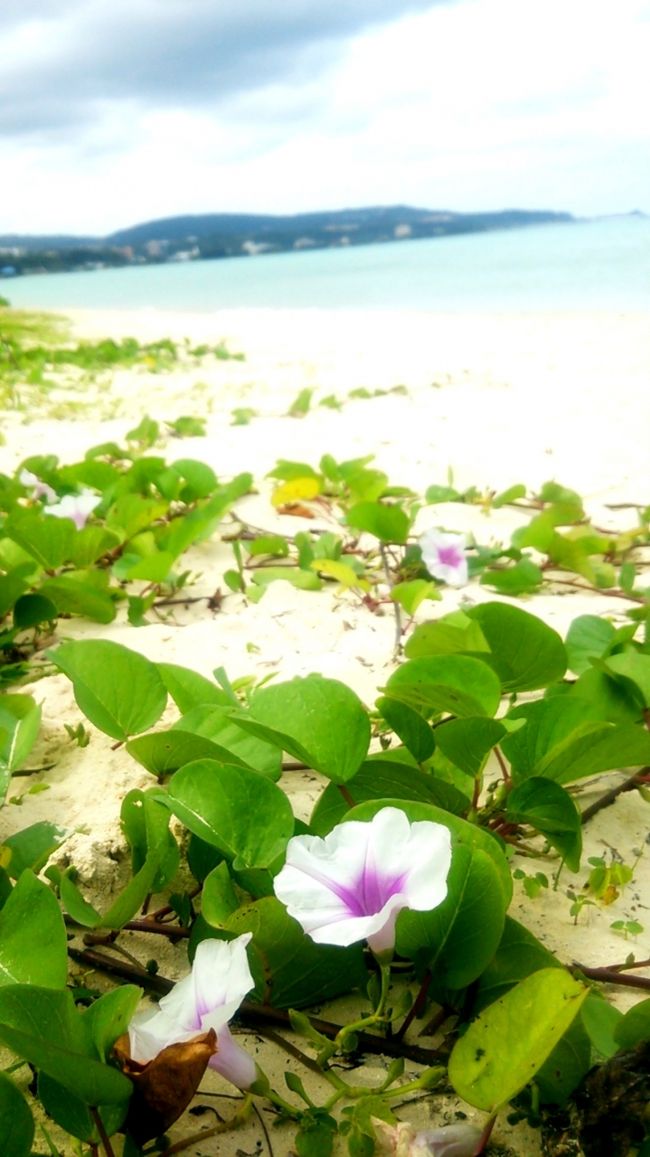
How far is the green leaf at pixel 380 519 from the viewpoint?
5.69 ft

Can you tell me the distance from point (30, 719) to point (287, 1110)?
509 millimetres

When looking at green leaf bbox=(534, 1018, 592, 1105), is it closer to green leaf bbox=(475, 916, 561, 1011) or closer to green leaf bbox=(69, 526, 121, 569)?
green leaf bbox=(475, 916, 561, 1011)

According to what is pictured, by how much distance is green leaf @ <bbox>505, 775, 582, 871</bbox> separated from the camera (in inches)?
31.0

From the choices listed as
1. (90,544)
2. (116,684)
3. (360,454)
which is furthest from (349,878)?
(360,454)

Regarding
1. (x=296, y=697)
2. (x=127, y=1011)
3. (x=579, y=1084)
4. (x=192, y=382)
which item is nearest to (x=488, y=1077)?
(x=579, y=1084)

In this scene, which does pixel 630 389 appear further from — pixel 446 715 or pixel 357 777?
pixel 357 777

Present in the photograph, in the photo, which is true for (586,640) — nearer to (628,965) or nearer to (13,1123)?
(628,965)

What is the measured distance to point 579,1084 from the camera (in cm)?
61

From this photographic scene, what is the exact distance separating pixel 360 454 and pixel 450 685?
7.33 feet

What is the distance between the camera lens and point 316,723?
83 centimetres

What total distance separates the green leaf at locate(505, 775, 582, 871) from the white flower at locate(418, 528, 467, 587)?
932mm

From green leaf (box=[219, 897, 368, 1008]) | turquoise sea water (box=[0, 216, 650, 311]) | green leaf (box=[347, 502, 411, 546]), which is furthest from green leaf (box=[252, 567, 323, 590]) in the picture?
turquoise sea water (box=[0, 216, 650, 311])

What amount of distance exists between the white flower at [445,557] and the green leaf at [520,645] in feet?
2.14

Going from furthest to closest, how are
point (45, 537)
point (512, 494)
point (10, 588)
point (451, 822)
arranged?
point (512, 494) < point (45, 537) < point (10, 588) < point (451, 822)
